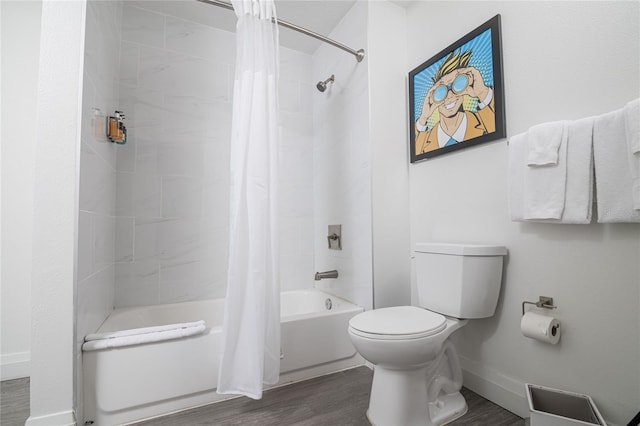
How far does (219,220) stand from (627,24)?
7.28 feet

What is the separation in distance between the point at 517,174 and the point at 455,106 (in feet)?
1.83

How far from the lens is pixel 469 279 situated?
1.31 meters

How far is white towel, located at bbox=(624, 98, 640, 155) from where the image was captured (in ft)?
2.89

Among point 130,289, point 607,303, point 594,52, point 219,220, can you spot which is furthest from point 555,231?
point 130,289

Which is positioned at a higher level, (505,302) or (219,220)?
(219,220)

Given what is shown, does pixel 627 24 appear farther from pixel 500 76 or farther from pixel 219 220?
pixel 219 220

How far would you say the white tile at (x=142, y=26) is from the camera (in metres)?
1.92

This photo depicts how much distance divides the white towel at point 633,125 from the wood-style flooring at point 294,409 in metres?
1.15

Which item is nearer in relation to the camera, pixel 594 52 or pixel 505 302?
pixel 594 52

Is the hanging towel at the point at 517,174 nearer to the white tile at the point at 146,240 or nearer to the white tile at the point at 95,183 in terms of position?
the white tile at the point at 95,183

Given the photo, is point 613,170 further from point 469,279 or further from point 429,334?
point 429,334

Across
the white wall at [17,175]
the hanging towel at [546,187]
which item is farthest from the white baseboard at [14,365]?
the hanging towel at [546,187]

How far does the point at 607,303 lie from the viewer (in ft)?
3.40

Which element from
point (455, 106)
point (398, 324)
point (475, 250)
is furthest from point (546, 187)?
point (398, 324)
